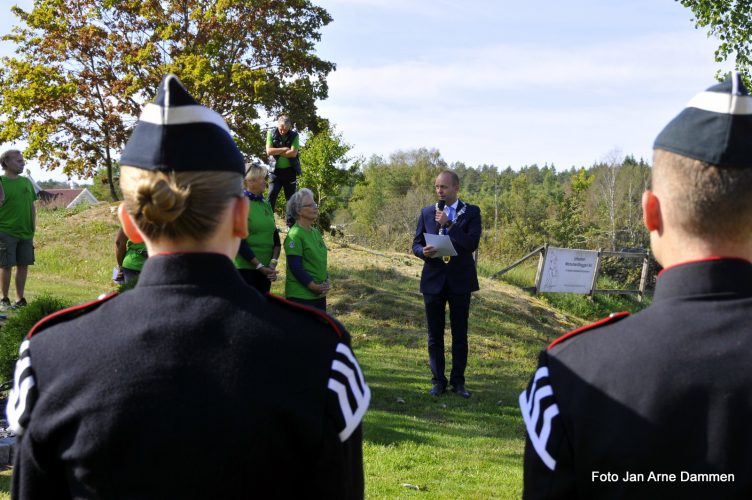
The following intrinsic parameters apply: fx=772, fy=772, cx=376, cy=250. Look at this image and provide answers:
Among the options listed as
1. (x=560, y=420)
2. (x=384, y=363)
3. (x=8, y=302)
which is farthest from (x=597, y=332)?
(x=8, y=302)

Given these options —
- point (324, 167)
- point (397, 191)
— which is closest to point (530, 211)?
point (397, 191)

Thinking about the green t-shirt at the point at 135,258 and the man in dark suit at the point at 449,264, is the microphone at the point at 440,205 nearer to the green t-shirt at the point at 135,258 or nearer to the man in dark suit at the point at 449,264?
the man in dark suit at the point at 449,264

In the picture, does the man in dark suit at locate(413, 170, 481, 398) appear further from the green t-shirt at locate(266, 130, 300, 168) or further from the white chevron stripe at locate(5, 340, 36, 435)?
the white chevron stripe at locate(5, 340, 36, 435)

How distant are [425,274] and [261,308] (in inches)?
258

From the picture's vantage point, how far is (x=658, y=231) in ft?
6.32

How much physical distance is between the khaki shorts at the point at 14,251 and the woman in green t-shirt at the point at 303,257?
5007 mm

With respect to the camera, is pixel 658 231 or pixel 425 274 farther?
pixel 425 274

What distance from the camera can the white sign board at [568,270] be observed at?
20016mm

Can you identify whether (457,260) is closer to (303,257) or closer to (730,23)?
(303,257)

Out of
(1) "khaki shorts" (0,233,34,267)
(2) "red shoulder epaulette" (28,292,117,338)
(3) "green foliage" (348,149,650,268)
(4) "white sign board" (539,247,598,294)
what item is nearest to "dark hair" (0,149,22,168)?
(1) "khaki shorts" (0,233,34,267)

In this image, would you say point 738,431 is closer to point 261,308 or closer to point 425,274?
point 261,308

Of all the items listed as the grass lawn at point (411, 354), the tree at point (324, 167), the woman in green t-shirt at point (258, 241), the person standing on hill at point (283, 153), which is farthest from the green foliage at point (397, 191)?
the woman in green t-shirt at point (258, 241)

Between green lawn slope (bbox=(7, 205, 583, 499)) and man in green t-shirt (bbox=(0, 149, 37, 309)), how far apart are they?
8.07 feet

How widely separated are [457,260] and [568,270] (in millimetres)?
13083
